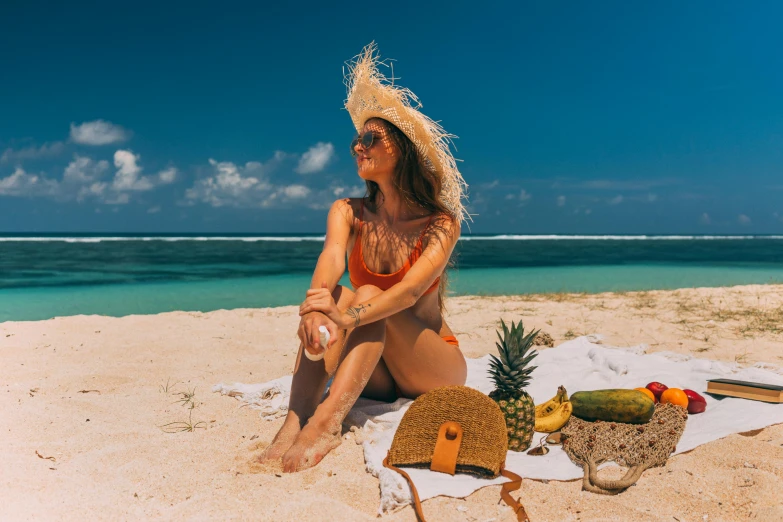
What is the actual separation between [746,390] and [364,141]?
3.22 meters

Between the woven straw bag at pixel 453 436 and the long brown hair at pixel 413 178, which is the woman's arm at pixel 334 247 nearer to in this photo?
the long brown hair at pixel 413 178

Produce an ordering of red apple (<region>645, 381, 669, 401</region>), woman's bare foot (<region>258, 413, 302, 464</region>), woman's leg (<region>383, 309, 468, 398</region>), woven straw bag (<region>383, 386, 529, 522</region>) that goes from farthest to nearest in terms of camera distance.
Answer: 1. red apple (<region>645, 381, 669, 401</region>)
2. woman's leg (<region>383, 309, 468, 398</region>)
3. woman's bare foot (<region>258, 413, 302, 464</region>)
4. woven straw bag (<region>383, 386, 529, 522</region>)

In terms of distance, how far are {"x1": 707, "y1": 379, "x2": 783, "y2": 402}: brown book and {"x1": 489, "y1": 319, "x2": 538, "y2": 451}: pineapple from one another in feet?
5.73

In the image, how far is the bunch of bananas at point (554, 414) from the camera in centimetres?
363

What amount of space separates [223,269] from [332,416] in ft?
68.2

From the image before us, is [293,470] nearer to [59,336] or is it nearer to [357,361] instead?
[357,361]

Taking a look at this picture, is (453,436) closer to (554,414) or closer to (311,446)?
(311,446)

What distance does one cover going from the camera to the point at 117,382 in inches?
192

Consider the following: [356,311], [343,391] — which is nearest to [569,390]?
[343,391]

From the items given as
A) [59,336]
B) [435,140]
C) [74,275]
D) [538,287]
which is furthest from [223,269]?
[435,140]

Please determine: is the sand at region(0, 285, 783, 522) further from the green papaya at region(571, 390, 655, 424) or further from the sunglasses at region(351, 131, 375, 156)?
the sunglasses at region(351, 131, 375, 156)

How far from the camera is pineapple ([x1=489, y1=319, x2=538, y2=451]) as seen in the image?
3266mm

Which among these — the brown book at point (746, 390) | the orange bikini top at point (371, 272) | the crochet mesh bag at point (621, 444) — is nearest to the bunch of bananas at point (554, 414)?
the crochet mesh bag at point (621, 444)

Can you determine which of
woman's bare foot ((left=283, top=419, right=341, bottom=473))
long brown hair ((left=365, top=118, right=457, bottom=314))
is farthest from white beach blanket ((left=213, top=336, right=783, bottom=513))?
long brown hair ((left=365, top=118, right=457, bottom=314))
